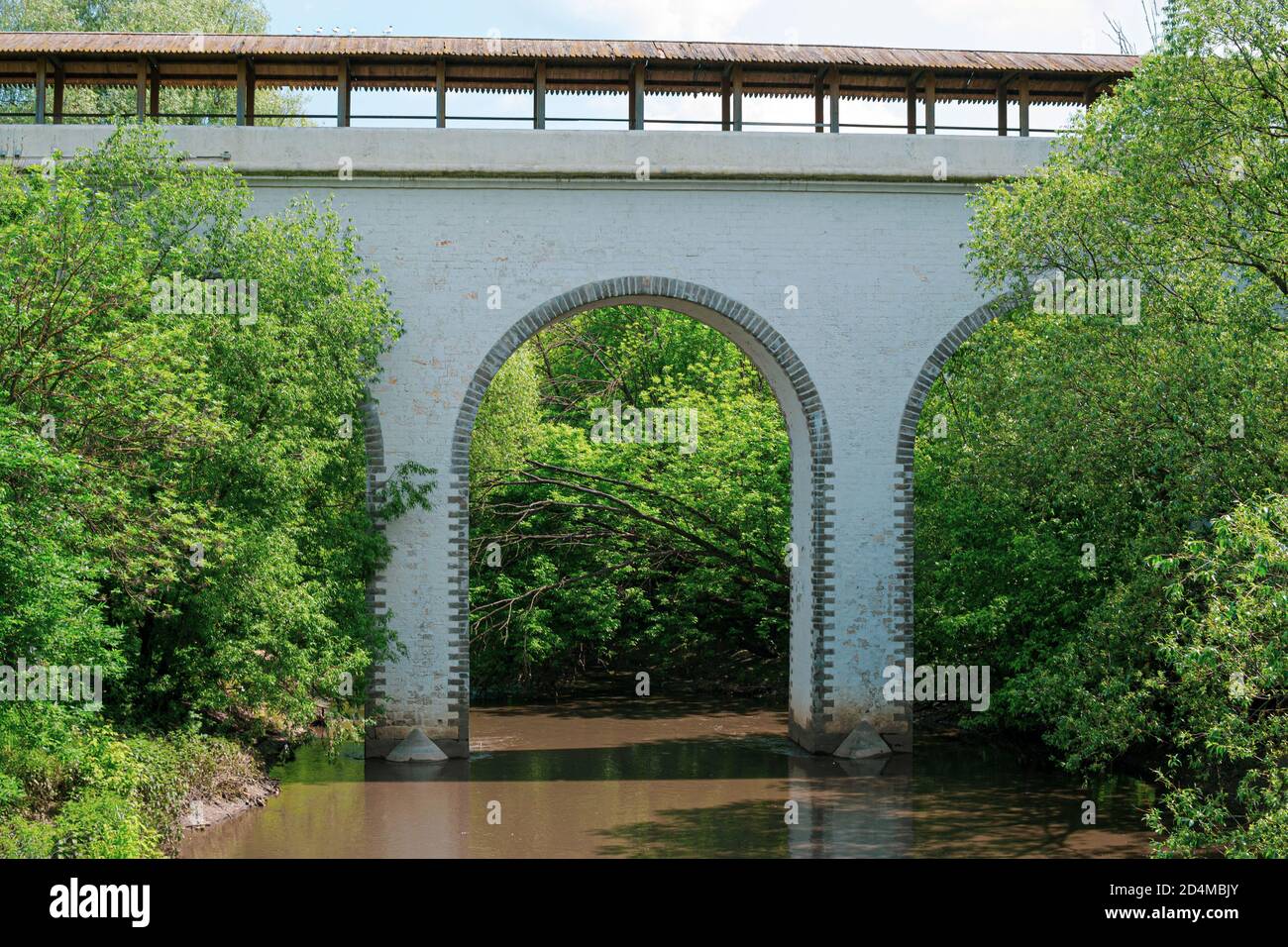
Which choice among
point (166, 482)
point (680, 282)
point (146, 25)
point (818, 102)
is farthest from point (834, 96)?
point (146, 25)

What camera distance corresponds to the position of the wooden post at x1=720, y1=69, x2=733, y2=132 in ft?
49.0

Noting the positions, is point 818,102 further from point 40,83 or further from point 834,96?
point 40,83

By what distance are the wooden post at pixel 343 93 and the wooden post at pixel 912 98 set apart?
6.17 meters

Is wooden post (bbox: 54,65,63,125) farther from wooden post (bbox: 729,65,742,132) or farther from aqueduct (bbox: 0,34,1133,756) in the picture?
wooden post (bbox: 729,65,742,132)

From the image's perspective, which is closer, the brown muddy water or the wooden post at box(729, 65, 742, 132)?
the brown muddy water

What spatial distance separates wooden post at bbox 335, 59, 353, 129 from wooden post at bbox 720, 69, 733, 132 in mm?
4050

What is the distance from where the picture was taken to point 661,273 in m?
13.4

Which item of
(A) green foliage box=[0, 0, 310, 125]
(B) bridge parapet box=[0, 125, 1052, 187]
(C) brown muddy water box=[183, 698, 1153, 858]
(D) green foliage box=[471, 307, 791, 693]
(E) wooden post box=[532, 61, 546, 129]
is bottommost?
(C) brown muddy water box=[183, 698, 1153, 858]

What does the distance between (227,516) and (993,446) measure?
6.54 m

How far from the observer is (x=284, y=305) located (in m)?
11.8

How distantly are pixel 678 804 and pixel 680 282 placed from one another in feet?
16.7

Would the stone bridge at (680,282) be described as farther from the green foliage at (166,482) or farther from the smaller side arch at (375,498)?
the green foliage at (166,482)

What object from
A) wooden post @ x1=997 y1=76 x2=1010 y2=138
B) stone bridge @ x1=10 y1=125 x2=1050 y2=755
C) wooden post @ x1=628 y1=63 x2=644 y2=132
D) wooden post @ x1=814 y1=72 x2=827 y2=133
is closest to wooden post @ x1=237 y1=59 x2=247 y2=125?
stone bridge @ x1=10 y1=125 x2=1050 y2=755

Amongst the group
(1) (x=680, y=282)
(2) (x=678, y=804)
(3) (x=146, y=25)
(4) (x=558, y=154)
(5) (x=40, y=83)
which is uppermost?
(3) (x=146, y=25)
